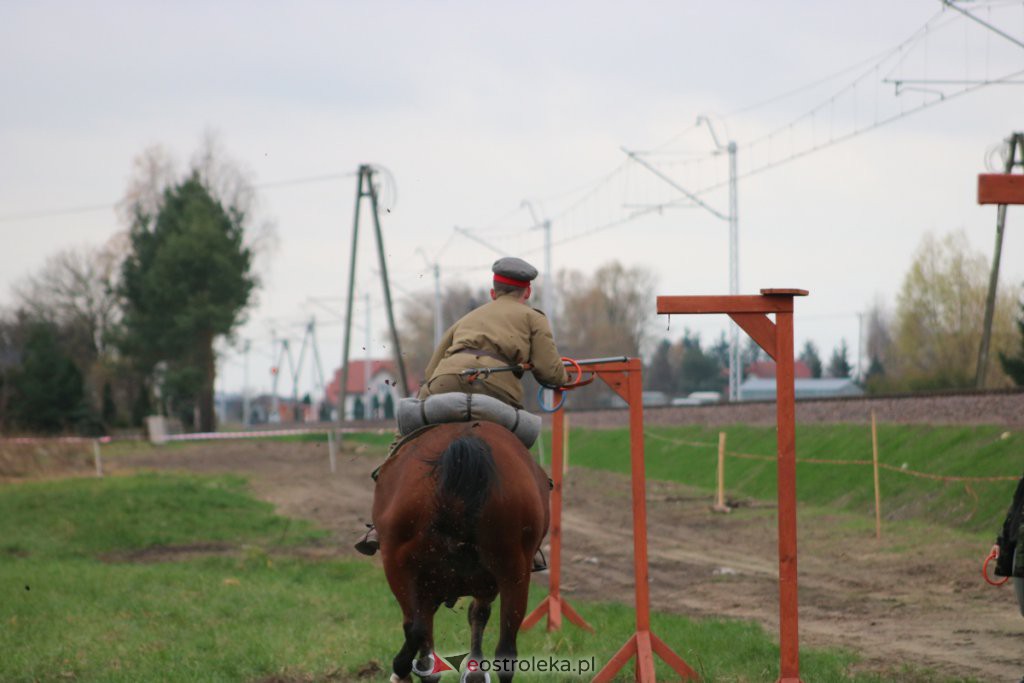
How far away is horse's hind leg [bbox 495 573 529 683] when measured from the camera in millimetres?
7176

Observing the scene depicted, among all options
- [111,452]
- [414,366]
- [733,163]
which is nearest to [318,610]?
[733,163]

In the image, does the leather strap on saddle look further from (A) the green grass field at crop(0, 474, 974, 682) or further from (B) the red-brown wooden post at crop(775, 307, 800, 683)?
(A) the green grass field at crop(0, 474, 974, 682)

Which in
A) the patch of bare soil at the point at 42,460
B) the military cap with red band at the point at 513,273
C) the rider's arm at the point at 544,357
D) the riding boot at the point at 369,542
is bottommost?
the patch of bare soil at the point at 42,460

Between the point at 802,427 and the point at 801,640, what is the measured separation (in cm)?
1942

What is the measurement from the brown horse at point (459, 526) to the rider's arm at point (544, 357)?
26.8 inches

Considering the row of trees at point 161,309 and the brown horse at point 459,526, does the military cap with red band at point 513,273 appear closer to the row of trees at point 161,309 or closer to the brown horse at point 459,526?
the brown horse at point 459,526

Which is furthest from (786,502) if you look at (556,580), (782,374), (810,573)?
(810,573)

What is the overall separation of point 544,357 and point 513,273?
64 centimetres

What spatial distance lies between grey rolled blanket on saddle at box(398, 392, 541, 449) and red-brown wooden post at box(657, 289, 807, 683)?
1168mm

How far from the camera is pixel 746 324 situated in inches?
314

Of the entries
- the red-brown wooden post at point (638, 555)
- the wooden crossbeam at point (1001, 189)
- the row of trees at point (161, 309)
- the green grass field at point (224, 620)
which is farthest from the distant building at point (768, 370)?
the wooden crossbeam at point (1001, 189)

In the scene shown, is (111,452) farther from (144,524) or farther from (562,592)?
(562,592)

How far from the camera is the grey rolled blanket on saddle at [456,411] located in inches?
298

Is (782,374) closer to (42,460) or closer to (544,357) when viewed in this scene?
(544,357)
